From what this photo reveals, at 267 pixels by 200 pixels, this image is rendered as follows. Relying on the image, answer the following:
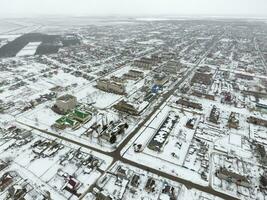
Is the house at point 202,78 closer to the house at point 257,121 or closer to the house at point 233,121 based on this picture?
the house at point 233,121

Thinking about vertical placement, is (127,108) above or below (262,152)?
above

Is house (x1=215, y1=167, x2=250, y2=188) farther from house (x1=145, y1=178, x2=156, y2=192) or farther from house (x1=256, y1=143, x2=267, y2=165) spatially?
house (x1=145, y1=178, x2=156, y2=192)

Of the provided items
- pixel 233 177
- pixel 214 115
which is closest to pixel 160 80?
pixel 214 115

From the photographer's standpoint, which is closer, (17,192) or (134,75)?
(17,192)

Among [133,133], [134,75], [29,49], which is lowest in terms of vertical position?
[29,49]

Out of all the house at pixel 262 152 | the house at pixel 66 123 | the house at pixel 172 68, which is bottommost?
the house at pixel 172 68

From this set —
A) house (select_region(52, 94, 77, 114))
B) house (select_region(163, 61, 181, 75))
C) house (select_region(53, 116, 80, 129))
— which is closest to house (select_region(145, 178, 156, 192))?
house (select_region(53, 116, 80, 129))

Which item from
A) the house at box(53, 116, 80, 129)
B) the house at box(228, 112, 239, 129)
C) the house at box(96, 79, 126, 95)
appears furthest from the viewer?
the house at box(96, 79, 126, 95)

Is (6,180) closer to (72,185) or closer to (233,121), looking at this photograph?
(72,185)

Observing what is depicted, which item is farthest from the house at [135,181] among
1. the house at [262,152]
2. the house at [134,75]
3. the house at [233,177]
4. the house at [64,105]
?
the house at [134,75]
